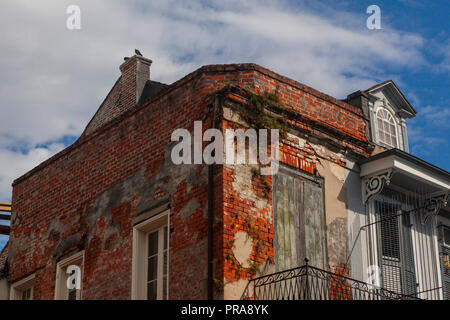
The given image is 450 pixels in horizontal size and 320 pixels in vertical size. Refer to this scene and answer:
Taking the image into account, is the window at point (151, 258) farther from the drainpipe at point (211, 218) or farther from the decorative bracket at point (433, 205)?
the decorative bracket at point (433, 205)

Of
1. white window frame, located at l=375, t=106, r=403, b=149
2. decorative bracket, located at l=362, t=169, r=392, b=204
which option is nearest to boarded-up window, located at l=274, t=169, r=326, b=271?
decorative bracket, located at l=362, t=169, r=392, b=204

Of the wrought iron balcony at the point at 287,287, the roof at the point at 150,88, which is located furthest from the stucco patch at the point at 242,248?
the roof at the point at 150,88

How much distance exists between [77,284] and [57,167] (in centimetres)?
283

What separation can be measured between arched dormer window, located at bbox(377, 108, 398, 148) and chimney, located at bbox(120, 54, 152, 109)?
569 cm

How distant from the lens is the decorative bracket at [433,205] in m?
14.5

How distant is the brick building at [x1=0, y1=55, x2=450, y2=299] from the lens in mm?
11859

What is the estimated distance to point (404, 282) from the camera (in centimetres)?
1384

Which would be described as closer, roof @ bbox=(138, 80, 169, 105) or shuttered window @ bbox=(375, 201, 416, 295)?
shuttered window @ bbox=(375, 201, 416, 295)

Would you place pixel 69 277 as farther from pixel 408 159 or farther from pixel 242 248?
pixel 408 159

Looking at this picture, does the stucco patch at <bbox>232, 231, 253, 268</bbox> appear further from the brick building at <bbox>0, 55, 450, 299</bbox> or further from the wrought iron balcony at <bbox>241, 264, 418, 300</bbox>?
the wrought iron balcony at <bbox>241, 264, 418, 300</bbox>

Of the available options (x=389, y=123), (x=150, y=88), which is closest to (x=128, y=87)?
(x=150, y=88)

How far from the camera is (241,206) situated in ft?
38.9

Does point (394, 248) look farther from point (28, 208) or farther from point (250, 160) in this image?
point (28, 208)
